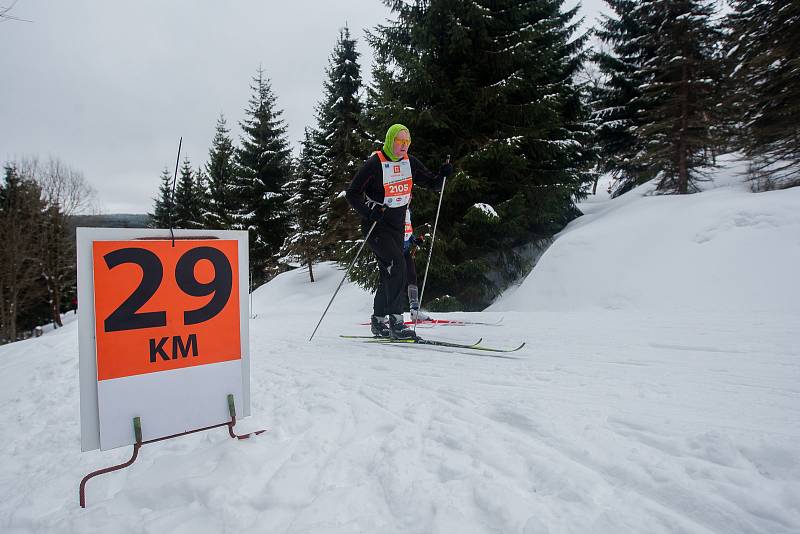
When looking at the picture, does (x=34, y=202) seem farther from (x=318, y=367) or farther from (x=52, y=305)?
(x=318, y=367)

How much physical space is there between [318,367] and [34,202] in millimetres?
28962

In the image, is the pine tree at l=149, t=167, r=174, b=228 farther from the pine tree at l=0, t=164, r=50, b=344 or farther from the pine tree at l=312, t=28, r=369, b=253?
the pine tree at l=312, t=28, r=369, b=253

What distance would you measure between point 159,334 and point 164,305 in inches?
5.4

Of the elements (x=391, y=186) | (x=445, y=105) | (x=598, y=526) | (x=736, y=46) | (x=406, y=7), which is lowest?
(x=598, y=526)

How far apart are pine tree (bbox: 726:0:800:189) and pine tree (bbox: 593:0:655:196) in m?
4.82

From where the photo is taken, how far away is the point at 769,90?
24.7 ft

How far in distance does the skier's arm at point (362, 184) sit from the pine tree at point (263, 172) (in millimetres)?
18186

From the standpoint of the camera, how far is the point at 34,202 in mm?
23000

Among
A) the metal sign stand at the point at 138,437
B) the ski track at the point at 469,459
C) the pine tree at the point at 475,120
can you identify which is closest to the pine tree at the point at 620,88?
the pine tree at the point at 475,120

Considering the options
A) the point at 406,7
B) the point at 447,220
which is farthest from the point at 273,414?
the point at 406,7

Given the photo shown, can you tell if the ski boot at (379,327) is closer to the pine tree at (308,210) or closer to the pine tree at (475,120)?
the pine tree at (475,120)

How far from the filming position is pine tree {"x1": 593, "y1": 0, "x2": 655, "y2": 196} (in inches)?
514

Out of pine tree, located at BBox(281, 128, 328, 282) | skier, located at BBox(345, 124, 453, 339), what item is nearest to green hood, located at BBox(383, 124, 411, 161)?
skier, located at BBox(345, 124, 453, 339)

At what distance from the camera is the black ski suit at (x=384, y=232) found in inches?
167
